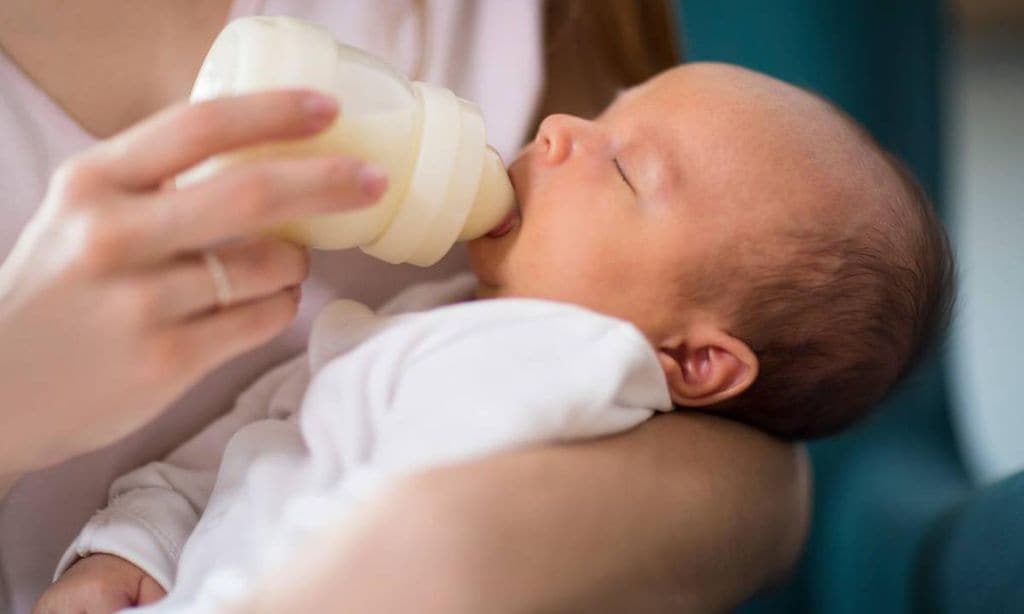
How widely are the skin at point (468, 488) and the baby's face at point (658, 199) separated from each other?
10 cm

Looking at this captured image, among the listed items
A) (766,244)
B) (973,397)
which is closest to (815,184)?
(766,244)

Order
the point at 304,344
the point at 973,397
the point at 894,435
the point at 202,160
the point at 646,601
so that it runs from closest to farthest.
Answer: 1. the point at 202,160
2. the point at 646,601
3. the point at 304,344
4. the point at 894,435
5. the point at 973,397

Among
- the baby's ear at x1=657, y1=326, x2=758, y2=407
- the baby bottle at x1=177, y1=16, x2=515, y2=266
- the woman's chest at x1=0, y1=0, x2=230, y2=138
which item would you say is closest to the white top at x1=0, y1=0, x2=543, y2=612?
the woman's chest at x1=0, y1=0, x2=230, y2=138

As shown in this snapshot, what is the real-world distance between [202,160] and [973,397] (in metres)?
1.42

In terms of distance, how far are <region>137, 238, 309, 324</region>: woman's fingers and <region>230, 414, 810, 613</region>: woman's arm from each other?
0.43 feet

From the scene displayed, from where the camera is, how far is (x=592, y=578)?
0.58 meters

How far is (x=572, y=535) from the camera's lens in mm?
575

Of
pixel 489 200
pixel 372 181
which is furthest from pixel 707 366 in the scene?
pixel 372 181

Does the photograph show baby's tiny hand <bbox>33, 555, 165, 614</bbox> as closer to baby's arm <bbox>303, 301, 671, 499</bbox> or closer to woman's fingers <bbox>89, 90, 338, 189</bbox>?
baby's arm <bbox>303, 301, 671, 499</bbox>

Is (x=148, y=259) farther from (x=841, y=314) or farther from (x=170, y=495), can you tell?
(x=841, y=314)

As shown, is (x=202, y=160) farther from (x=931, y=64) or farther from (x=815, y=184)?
(x=931, y=64)

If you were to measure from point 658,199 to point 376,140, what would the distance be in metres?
0.21

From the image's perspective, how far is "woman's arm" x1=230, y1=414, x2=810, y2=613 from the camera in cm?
52

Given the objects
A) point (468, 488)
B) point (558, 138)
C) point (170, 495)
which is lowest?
point (170, 495)
